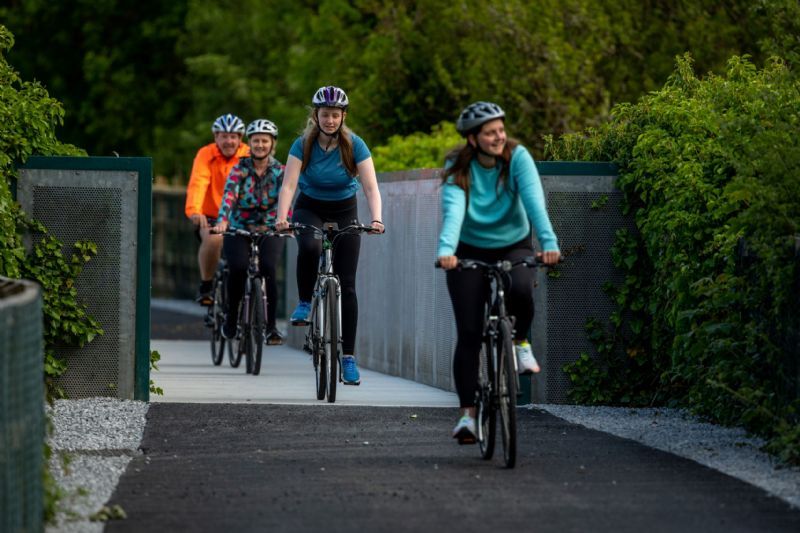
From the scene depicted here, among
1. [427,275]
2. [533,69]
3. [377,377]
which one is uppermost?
[533,69]

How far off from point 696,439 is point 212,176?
21.7 feet

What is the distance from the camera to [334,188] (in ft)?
38.5

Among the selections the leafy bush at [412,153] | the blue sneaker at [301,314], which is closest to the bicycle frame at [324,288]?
the blue sneaker at [301,314]

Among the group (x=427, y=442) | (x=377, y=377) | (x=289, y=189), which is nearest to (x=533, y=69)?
(x=377, y=377)

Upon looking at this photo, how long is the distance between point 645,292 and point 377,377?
3636mm

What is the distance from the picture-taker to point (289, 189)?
11648 millimetres

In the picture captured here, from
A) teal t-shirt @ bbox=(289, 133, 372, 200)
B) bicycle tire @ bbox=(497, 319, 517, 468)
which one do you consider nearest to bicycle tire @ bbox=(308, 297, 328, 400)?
teal t-shirt @ bbox=(289, 133, 372, 200)

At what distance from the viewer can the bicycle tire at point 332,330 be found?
11.4m

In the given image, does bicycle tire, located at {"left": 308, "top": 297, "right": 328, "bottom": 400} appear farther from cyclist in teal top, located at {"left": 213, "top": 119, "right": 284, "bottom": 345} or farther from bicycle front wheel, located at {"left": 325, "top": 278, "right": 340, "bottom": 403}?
A: cyclist in teal top, located at {"left": 213, "top": 119, "right": 284, "bottom": 345}

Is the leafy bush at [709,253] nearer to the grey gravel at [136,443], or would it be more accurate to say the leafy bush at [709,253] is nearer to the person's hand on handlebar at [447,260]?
the grey gravel at [136,443]

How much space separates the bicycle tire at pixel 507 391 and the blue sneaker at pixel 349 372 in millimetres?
3141

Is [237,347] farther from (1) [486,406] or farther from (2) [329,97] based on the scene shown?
(1) [486,406]

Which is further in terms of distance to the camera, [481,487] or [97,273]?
[97,273]

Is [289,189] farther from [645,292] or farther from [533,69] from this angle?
[533,69]
